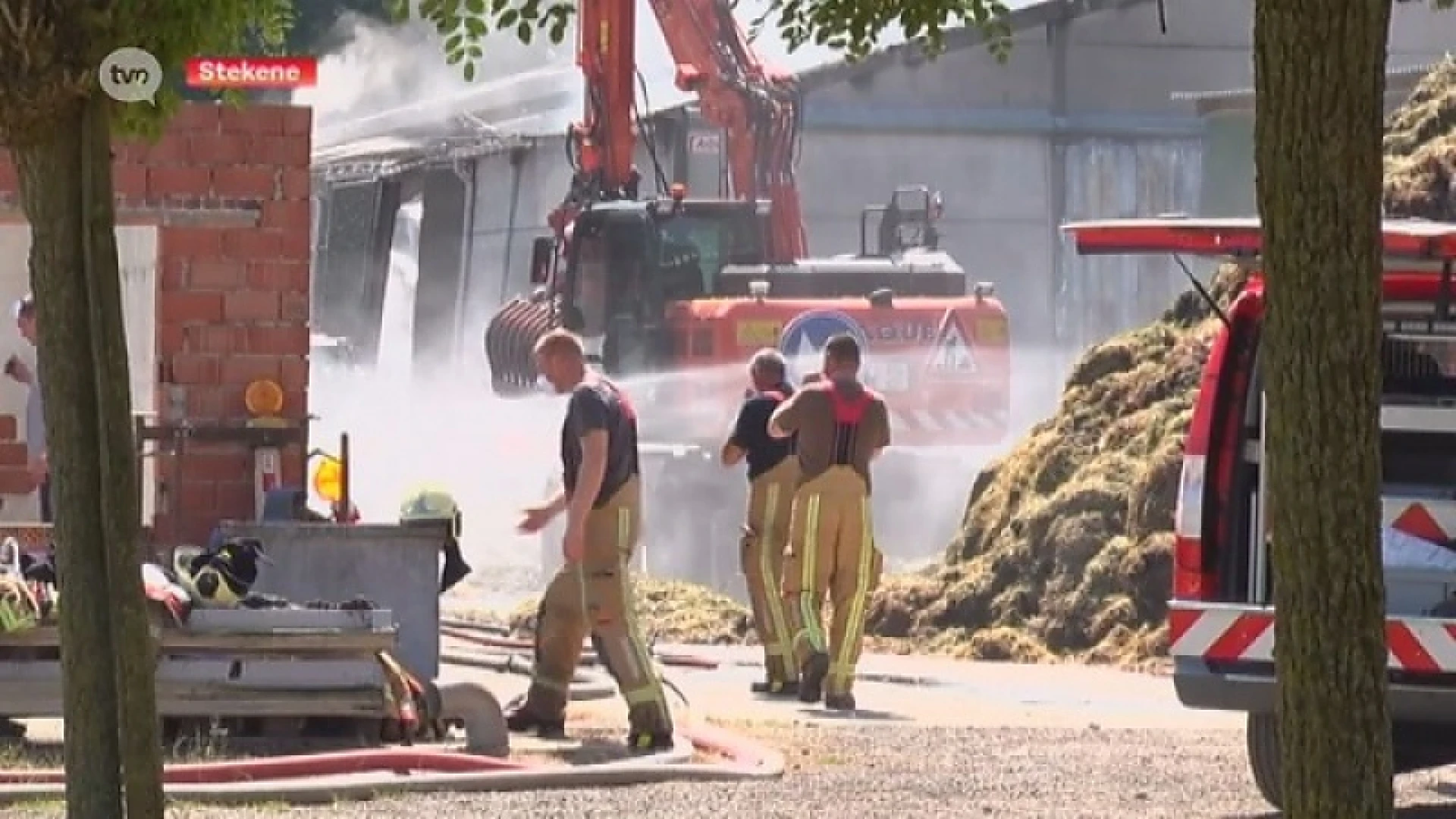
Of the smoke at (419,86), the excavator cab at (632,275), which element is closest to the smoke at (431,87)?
the smoke at (419,86)

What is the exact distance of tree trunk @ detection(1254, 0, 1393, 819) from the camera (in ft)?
17.7

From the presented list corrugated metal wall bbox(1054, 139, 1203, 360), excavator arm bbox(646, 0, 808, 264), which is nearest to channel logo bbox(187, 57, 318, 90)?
excavator arm bbox(646, 0, 808, 264)

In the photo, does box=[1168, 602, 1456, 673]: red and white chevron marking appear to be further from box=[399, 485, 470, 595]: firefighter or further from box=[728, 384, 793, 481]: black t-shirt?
box=[728, 384, 793, 481]: black t-shirt

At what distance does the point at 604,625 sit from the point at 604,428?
761 millimetres

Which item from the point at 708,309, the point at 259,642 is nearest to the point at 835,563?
the point at 259,642

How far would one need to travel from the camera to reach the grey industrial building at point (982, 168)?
37.9 meters

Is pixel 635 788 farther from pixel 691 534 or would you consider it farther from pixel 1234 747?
pixel 691 534

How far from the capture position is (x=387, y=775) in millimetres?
11375

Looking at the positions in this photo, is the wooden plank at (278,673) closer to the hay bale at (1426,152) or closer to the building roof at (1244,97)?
the hay bale at (1426,152)

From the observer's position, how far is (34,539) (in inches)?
531

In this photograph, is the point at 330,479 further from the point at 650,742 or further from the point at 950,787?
the point at 950,787

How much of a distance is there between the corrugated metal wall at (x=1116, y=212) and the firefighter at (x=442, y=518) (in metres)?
25.6

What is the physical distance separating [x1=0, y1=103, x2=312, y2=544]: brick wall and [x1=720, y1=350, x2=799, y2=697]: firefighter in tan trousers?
3.59 m

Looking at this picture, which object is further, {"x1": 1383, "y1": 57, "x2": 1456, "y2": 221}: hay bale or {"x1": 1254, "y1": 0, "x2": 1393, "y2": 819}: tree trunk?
{"x1": 1383, "y1": 57, "x2": 1456, "y2": 221}: hay bale
